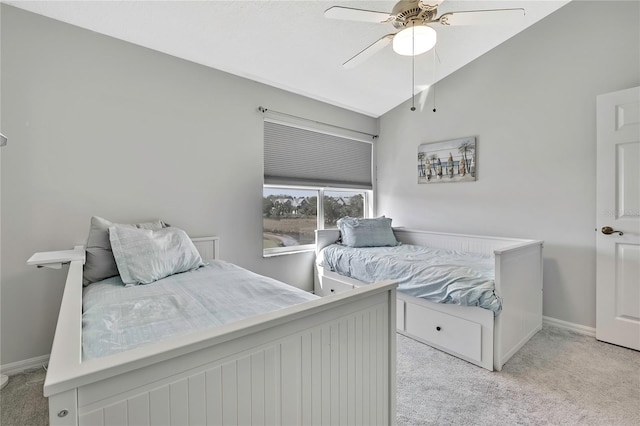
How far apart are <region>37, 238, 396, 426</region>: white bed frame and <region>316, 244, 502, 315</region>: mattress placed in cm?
106

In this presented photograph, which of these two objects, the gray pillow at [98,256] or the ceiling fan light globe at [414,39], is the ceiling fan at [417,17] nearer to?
the ceiling fan light globe at [414,39]

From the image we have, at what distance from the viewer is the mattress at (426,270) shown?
201 cm

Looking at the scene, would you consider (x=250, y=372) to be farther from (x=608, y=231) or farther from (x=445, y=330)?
(x=608, y=231)

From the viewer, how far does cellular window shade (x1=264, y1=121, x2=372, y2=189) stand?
10.3 feet

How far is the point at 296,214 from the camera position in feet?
11.3

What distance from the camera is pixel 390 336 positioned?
1211 millimetres

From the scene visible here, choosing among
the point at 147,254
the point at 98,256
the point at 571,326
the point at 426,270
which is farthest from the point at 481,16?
the point at 98,256

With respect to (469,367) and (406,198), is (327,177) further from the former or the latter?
(469,367)

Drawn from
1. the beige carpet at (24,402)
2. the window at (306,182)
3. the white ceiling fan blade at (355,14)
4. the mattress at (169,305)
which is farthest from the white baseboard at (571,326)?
the beige carpet at (24,402)

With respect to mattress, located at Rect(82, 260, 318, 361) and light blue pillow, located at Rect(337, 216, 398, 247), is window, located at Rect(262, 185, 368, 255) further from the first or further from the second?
mattress, located at Rect(82, 260, 318, 361)

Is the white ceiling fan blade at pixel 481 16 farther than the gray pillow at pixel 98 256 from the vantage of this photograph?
No

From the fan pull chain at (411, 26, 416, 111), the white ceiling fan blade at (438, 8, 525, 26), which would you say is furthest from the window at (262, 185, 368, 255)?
the white ceiling fan blade at (438, 8, 525, 26)

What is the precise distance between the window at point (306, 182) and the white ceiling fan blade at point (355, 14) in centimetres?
158

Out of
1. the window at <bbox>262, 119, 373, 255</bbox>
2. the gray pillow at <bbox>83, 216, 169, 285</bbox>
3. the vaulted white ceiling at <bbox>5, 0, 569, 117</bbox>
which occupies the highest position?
the vaulted white ceiling at <bbox>5, 0, 569, 117</bbox>
